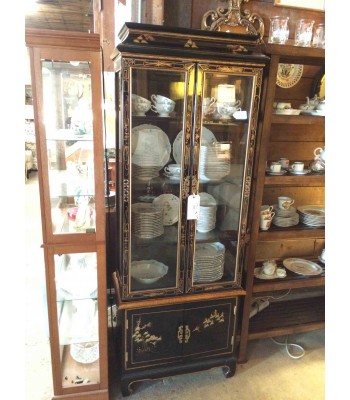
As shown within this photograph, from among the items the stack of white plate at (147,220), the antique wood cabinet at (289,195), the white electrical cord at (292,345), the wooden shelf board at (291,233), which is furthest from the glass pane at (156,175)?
the white electrical cord at (292,345)

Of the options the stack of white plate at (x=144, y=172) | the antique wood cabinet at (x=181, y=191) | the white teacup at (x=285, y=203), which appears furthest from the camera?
the white teacup at (x=285, y=203)

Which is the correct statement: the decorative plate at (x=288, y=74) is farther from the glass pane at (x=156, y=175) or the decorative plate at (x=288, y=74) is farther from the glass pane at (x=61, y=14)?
the glass pane at (x=61, y=14)

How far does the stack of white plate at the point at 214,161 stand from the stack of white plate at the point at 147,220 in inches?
12.4

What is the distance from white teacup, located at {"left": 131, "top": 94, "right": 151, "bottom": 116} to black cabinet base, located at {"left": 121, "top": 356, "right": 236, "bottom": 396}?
4.50ft

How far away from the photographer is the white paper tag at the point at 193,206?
5.29ft

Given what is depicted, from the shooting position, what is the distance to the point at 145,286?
5.55 ft

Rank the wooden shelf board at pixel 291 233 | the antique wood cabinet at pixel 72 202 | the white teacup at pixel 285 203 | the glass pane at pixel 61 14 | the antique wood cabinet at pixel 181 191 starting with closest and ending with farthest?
the antique wood cabinet at pixel 72 202 < the antique wood cabinet at pixel 181 191 < the wooden shelf board at pixel 291 233 < the white teacup at pixel 285 203 < the glass pane at pixel 61 14

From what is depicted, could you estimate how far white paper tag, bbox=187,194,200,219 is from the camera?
161 cm

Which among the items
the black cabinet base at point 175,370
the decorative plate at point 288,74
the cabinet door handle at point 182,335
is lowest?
the black cabinet base at point 175,370

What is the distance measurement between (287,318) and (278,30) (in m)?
1.81
